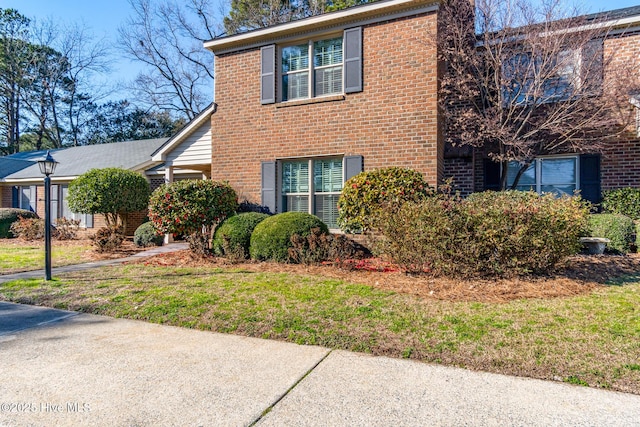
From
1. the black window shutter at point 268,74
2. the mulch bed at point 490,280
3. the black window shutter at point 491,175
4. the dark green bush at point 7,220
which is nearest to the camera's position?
the mulch bed at point 490,280

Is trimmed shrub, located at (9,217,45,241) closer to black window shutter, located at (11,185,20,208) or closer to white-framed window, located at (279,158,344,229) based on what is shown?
black window shutter, located at (11,185,20,208)

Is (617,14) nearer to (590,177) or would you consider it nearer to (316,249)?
(590,177)

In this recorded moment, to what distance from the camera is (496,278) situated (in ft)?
18.5

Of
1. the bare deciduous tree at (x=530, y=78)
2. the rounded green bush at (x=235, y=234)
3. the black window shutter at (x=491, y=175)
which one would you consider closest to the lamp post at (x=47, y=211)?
the rounded green bush at (x=235, y=234)

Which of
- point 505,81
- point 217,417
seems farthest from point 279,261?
point 505,81

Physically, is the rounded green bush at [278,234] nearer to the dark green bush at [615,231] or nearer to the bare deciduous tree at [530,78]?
the bare deciduous tree at [530,78]

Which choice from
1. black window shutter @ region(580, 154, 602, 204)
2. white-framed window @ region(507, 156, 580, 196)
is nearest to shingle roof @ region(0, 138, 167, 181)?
white-framed window @ region(507, 156, 580, 196)

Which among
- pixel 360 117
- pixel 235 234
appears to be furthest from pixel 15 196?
pixel 360 117

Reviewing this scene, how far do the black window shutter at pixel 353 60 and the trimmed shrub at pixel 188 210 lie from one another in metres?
4.16

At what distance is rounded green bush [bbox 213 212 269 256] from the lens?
27.0 ft

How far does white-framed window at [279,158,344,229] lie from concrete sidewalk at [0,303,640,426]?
19.5 feet

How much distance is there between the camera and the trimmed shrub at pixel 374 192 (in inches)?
297

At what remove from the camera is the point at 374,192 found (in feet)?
25.1

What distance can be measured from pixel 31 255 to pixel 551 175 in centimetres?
1388
